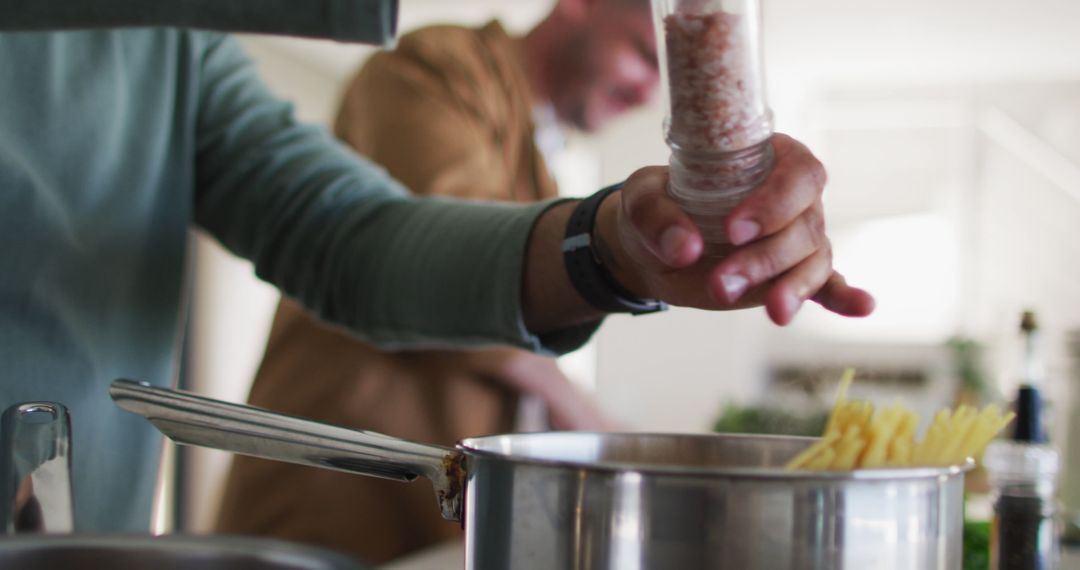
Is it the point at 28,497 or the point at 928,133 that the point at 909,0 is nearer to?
the point at 928,133

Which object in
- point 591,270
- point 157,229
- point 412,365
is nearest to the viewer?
point 591,270

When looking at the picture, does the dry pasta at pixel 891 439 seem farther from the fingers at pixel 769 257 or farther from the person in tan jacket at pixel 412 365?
the person in tan jacket at pixel 412 365

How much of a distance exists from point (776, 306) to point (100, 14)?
11.3 inches

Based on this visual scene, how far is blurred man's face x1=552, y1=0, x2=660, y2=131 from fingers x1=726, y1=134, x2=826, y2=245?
0.94m

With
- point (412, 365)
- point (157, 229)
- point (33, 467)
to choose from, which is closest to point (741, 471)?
point (33, 467)

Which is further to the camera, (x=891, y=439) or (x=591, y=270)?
(x=591, y=270)

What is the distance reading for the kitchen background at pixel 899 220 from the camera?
5.20 metres

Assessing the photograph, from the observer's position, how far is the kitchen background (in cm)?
520

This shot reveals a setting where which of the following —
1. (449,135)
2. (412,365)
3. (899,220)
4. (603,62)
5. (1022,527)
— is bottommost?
(1022,527)

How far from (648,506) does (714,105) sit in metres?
0.17

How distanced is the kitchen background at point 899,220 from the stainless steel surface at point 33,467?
4.72 metres

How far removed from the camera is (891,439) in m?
0.40

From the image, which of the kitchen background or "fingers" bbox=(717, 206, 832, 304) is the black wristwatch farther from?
the kitchen background

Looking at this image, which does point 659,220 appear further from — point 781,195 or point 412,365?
point 412,365
